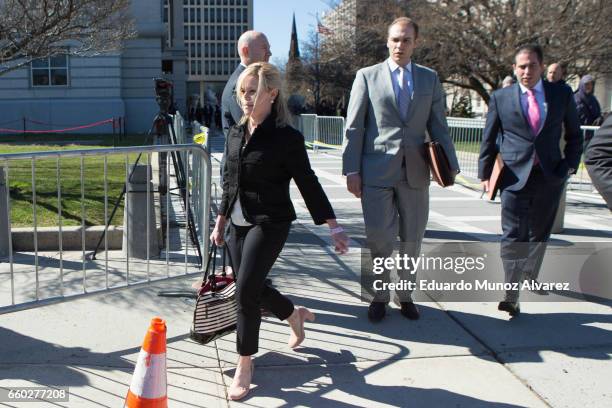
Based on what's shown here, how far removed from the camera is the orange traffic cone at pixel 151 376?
117 inches

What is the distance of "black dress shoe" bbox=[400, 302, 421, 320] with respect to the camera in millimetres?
4781

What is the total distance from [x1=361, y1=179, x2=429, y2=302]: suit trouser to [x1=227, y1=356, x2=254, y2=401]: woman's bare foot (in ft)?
4.68

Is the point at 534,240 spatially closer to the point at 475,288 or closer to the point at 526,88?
the point at 475,288

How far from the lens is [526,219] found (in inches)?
193

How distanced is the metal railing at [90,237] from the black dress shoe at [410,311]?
163cm

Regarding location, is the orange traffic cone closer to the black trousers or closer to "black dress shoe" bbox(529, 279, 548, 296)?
the black trousers

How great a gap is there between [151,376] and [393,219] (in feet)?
7.42

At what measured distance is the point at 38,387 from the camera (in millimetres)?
3561

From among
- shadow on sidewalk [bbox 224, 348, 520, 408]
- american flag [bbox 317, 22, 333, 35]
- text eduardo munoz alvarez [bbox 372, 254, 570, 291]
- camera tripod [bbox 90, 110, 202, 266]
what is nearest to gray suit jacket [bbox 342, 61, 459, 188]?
text eduardo munoz alvarez [bbox 372, 254, 570, 291]

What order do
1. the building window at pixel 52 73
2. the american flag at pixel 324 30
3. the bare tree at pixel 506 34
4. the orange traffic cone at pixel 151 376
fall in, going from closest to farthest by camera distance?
1. the orange traffic cone at pixel 151 376
2. the bare tree at pixel 506 34
3. the building window at pixel 52 73
4. the american flag at pixel 324 30

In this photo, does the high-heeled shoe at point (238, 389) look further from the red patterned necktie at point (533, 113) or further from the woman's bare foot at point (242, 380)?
the red patterned necktie at point (533, 113)

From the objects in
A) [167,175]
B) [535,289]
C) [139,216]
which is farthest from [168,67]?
[535,289]

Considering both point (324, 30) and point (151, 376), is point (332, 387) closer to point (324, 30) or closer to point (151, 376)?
point (151, 376)

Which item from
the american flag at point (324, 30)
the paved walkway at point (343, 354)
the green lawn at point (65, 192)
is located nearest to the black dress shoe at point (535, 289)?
the paved walkway at point (343, 354)
